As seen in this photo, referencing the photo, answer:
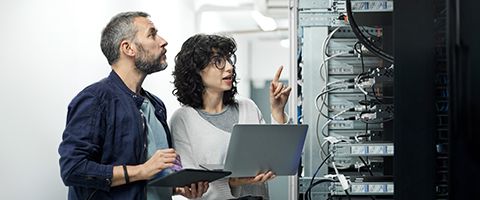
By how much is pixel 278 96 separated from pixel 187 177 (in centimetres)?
58

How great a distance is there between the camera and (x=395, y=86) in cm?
80

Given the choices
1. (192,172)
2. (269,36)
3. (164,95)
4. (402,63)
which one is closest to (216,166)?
(192,172)

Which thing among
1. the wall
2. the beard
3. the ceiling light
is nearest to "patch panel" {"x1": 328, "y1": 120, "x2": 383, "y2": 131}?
the beard

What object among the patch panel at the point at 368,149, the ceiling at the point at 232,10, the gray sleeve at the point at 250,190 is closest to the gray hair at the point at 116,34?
the gray sleeve at the point at 250,190

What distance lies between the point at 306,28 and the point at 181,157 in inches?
26.7

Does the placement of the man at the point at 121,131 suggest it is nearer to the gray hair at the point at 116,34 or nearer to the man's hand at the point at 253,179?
the gray hair at the point at 116,34

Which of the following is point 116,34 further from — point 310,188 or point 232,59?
point 310,188

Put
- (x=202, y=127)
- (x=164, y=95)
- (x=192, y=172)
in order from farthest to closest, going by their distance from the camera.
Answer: (x=164, y=95)
(x=202, y=127)
(x=192, y=172)

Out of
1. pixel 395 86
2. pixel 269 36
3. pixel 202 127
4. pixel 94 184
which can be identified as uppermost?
pixel 269 36

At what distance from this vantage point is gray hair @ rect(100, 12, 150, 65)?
1697mm

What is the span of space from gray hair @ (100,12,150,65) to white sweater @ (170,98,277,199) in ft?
1.00

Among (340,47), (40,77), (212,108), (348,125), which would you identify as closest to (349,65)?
(340,47)

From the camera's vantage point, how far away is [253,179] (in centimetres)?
172

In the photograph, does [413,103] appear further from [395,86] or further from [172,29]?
[172,29]
